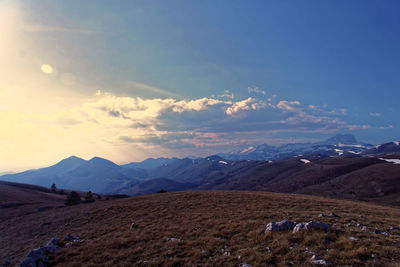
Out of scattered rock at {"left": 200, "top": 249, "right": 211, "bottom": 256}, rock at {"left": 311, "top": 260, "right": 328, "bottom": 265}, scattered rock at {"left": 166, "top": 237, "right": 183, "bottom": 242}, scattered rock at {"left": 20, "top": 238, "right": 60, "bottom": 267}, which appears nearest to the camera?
rock at {"left": 311, "top": 260, "right": 328, "bottom": 265}

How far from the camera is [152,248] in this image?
15.8 m

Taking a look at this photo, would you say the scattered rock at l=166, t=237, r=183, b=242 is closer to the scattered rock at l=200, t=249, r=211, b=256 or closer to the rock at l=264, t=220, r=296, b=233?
the scattered rock at l=200, t=249, r=211, b=256

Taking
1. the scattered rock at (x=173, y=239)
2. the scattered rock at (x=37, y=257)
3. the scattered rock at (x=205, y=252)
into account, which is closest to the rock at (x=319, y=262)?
the scattered rock at (x=205, y=252)

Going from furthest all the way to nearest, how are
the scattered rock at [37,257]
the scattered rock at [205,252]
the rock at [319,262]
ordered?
the scattered rock at [205,252], the scattered rock at [37,257], the rock at [319,262]

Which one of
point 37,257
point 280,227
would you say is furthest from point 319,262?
point 37,257

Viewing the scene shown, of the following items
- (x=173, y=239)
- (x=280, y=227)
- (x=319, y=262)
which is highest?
(x=319, y=262)

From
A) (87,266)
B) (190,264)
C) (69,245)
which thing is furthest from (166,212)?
(190,264)

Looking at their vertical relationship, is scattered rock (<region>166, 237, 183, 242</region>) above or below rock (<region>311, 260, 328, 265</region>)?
below

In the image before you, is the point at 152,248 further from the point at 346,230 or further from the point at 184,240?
the point at 346,230

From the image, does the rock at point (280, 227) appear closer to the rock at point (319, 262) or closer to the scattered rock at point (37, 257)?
the rock at point (319, 262)

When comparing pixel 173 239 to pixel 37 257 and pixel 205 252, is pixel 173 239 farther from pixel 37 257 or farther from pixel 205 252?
pixel 37 257

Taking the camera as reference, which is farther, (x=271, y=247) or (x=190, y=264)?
(x=271, y=247)

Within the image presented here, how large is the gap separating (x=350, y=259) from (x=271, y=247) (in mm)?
4280

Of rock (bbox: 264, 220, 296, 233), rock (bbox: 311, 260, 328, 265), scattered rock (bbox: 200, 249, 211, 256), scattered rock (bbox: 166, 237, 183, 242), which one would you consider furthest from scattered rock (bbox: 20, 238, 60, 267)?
rock (bbox: 311, 260, 328, 265)
